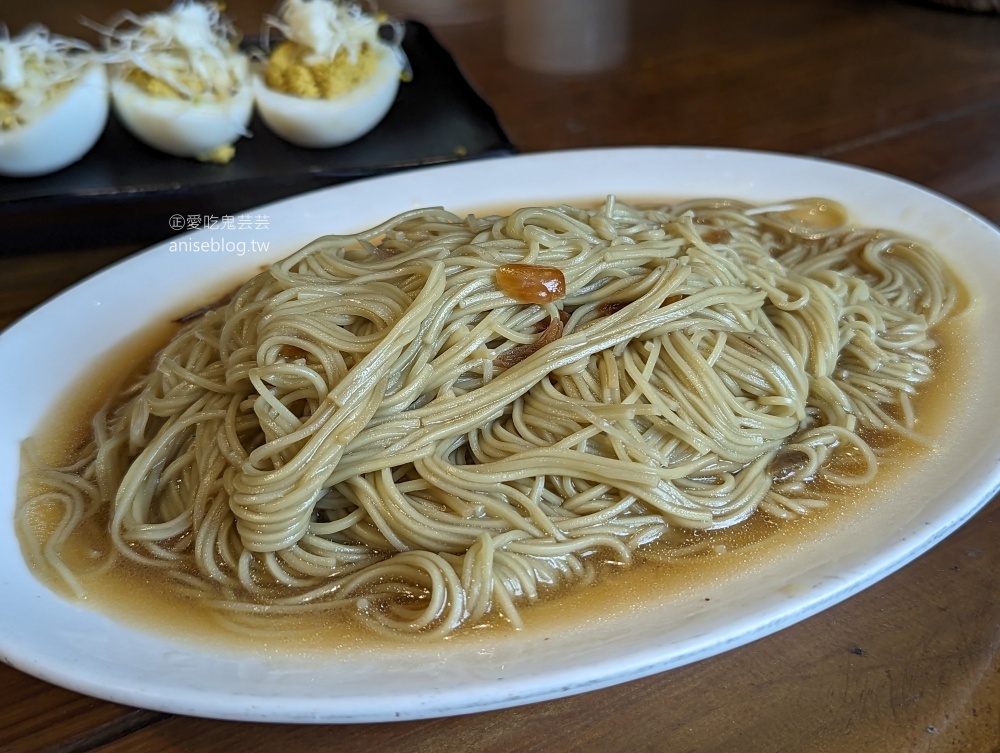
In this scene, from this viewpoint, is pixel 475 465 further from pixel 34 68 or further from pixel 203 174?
pixel 34 68

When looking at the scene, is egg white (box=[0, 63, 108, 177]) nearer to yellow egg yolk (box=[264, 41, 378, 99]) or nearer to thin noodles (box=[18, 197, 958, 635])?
yellow egg yolk (box=[264, 41, 378, 99])

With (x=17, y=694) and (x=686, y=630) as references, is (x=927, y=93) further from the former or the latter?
(x=17, y=694)

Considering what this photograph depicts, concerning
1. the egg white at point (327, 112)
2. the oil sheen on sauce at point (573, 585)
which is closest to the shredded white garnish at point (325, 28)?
the egg white at point (327, 112)

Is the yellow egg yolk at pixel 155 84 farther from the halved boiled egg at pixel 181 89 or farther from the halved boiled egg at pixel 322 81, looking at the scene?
the halved boiled egg at pixel 322 81

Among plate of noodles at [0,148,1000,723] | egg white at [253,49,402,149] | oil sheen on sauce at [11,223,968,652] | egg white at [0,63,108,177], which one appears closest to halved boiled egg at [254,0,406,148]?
egg white at [253,49,402,149]

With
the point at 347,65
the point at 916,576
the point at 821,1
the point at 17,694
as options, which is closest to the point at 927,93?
the point at 821,1
